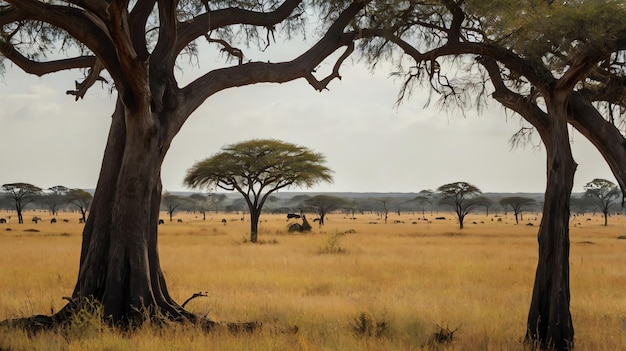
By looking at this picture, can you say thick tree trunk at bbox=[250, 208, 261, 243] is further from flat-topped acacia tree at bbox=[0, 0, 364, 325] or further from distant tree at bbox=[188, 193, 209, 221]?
distant tree at bbox=[188, 193, 209, 221]

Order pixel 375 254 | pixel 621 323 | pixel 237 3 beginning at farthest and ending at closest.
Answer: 1. pixel 375 254
2. pixel 237 3
3. pixel 621 323

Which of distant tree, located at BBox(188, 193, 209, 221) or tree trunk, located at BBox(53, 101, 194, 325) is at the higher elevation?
distant tree, located at BBox(188, 193, 209, 221)

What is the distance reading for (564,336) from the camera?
7.23 m

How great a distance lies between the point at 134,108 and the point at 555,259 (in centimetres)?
574

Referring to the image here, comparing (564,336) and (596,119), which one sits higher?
(596,119)

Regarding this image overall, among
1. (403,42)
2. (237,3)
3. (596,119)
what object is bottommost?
(596,119)

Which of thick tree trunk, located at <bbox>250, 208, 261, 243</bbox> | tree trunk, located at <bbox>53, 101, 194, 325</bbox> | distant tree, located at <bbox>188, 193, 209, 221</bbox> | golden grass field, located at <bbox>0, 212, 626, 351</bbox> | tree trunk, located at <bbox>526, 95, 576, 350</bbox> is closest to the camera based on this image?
tree trunk, located at <bbox>526, 95, 576, 350</bbox>

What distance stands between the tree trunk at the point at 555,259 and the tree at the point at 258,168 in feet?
84.3

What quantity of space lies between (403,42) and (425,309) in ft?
15.1

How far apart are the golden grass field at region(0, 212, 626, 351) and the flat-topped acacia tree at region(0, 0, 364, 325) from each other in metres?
0.68

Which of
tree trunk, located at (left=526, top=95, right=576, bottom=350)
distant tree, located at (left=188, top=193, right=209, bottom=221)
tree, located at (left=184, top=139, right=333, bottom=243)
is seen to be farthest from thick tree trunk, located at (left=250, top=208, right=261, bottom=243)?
distant tree, located at (left=188, top=193, right=209, bottom=221)

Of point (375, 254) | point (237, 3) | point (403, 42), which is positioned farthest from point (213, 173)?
point (403, 42)

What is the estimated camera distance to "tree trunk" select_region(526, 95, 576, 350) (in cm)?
724

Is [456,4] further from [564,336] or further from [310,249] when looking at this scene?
[310,249]
